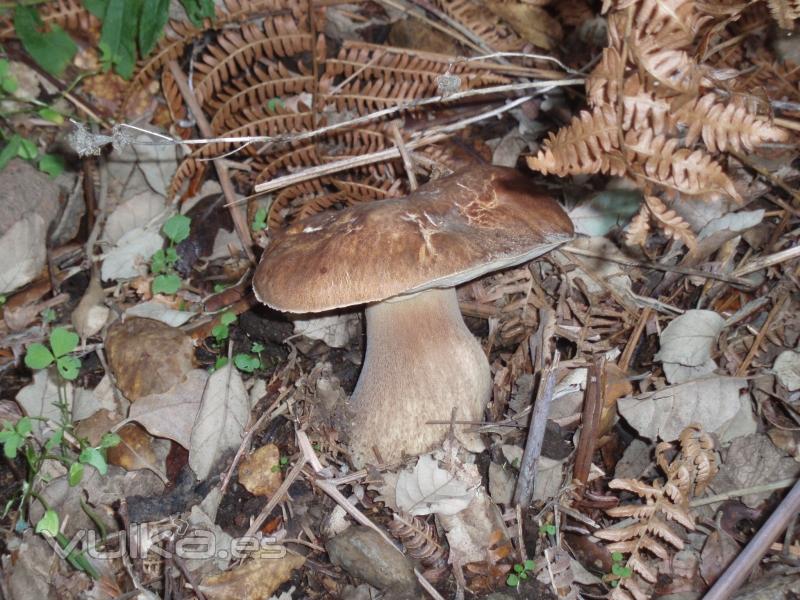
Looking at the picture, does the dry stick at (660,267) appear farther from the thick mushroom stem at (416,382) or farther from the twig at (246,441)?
the twig at (246,441)

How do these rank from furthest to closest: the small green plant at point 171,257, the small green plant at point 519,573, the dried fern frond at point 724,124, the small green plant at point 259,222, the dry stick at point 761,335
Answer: the small green plant at point 259,222 < the small green plant at point 171,257 < the dry stick at point 761,335 < the small green plant at point 519,573 < the dried fern frond at point 724,124

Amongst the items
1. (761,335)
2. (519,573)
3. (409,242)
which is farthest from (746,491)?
(409,242)

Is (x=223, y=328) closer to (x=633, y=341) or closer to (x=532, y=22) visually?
(x=633, y=341)

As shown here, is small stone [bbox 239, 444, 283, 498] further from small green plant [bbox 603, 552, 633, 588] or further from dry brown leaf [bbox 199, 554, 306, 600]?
small green plant [bbox 603, 552, 633, 588]

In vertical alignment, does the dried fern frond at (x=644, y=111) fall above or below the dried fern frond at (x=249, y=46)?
below

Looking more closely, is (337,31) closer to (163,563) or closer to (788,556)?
(163,563)

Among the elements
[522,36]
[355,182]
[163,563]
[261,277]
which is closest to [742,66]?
[522,36]

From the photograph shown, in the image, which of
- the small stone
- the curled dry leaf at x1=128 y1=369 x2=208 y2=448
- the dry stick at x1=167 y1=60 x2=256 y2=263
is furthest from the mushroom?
the dry stick at x1=167 y1=60 x2=256 y2=263

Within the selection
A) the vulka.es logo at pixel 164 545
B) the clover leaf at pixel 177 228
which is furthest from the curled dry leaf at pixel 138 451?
the clover leaf at pixel 177 228
